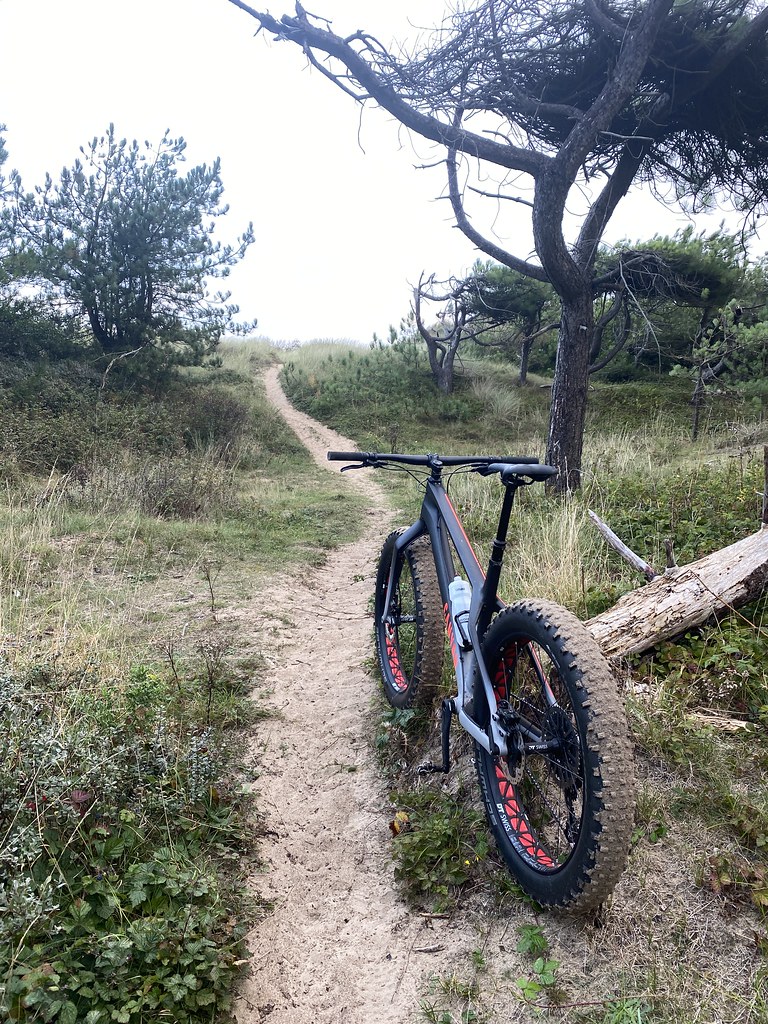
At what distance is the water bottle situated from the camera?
2803 millimetres

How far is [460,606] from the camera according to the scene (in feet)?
9.48

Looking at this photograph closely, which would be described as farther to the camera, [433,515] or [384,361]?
[384,361]

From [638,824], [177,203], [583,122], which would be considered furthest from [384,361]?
[638,824]

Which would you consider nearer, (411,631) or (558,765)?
(558,765)

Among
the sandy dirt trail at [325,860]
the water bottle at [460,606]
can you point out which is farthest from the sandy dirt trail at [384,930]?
the water bottle at [460,606]

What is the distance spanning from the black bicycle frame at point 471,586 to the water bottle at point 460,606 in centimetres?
2

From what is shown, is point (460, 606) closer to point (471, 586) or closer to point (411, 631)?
point (471, 586)

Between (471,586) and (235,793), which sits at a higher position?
(471,586)

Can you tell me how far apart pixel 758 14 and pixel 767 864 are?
8889mm

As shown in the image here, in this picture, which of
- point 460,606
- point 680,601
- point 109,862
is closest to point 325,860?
point 109,862

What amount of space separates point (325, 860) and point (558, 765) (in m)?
1.35

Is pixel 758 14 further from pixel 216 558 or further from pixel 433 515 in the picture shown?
pixel 216 558

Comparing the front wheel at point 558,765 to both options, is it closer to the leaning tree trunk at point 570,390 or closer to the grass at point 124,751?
the grass at point 124,751

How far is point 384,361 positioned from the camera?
2312cm
